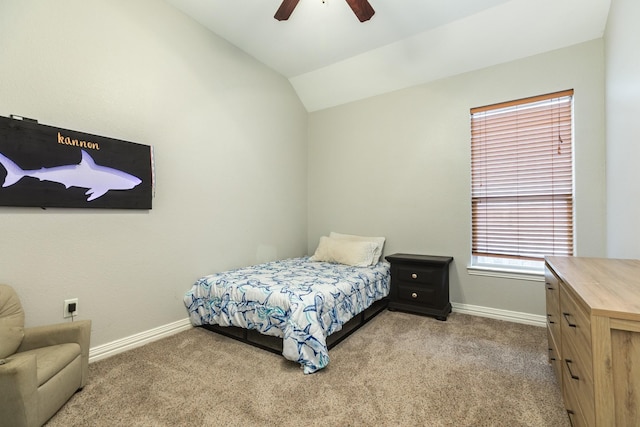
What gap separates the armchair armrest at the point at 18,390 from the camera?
52.5 inches

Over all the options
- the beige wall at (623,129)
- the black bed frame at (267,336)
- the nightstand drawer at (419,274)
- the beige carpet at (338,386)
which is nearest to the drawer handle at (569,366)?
the beige carpet at (338,386)

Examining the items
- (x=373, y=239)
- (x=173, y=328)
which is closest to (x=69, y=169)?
(x=173, y=328)

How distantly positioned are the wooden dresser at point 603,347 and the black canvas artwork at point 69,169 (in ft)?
9.50

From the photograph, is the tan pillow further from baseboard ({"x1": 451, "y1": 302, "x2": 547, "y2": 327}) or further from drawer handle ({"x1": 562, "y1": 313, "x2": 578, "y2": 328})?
baseboard ({"x1": 451, "y1": 302, "x2": 547, "y2": 327})

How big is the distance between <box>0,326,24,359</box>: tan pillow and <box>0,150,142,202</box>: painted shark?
874mm

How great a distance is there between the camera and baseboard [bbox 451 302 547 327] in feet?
9.57

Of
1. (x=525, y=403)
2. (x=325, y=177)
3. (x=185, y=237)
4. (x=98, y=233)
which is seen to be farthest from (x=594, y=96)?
(x=98, y=233)

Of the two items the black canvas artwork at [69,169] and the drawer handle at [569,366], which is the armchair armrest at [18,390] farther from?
the drawer handle at [569,366]

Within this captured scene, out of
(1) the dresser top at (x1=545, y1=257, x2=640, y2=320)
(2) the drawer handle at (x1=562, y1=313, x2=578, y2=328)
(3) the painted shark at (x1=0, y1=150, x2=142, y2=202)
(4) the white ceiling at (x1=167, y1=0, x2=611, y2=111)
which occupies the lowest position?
(2) the drawer handle at (x1=562, y1=313, x2=578, y2=328)

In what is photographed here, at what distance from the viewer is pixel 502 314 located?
3.09m

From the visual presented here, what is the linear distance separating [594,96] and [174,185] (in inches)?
156

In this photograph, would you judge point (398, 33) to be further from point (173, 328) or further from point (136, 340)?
point (136, 340)

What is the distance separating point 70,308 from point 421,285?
310 cm

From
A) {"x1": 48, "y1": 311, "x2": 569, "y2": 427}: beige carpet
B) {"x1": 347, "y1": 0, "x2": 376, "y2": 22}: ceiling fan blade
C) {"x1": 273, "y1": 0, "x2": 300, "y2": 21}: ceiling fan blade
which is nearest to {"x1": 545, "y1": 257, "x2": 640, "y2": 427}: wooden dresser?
{"x1": 48, "y1": 311, "x2": 569, "y2": 427}: beige carpet
